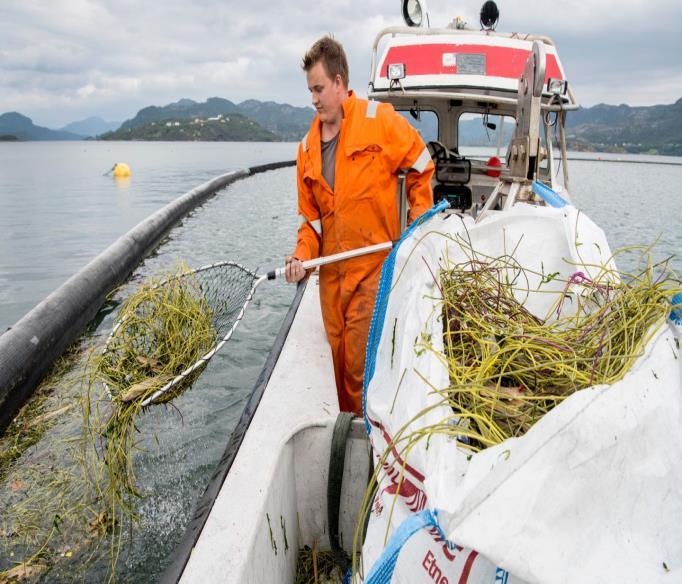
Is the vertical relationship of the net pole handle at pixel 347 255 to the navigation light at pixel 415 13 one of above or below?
below

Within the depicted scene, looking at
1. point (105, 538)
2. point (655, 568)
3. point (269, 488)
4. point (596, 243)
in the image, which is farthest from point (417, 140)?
point (105, 538)

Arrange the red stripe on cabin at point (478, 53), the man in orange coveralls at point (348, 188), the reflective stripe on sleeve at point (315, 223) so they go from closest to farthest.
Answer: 1. the man in orange coveralls at point (348, 188)
2. the reflective stripe on sleeve at point (315, 223)
3. the red stripe on cabin at point (478, 53)

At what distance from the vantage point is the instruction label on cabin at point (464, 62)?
5.59m

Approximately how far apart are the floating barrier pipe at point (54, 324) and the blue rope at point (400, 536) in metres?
4.48

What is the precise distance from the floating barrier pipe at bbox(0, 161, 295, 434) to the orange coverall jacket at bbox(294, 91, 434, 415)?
3247 millimetres

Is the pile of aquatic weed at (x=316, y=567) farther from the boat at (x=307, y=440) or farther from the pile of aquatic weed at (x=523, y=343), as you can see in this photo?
the pile of aquatic weed at (x=523, y=343)

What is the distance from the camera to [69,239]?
13.1 meters

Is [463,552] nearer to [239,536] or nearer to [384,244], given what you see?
[239,536]

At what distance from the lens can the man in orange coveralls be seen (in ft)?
9.96

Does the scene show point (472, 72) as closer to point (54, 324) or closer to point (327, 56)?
point (327, 56)

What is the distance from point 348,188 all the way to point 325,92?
0.55 metres

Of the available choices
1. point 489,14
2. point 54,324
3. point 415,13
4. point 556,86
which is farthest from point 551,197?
point 54,324

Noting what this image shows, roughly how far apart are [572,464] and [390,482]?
2.13 feet

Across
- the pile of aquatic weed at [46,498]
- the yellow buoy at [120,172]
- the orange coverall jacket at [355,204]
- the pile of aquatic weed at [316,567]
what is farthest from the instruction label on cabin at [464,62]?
the yellow buoy at [120,172]
